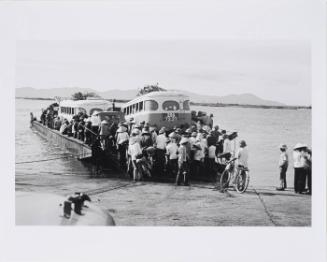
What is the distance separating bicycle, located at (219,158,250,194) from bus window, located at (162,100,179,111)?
2.34 ft

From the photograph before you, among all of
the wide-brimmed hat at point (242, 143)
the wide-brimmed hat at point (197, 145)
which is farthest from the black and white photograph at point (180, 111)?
the wide-brimmed hat at point (197, 145)

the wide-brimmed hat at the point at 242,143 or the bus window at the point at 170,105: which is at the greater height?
the bus window at the point at 170,105

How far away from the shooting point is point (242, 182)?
4086 millimetres

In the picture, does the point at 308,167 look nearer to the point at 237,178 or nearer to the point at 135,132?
the point at 237,178

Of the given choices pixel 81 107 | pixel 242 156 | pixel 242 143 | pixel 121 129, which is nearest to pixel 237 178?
pixel 242 156

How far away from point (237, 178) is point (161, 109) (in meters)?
0.91

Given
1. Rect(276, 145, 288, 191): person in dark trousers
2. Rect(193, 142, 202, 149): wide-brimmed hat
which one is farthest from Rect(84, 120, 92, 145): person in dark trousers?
Rect(276, 145, 288, 191): person in dark trousers

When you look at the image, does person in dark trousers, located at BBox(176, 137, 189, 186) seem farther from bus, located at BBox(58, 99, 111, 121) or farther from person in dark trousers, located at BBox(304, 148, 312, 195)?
person in dark trousers, located at BBox(304, 148, 312, 195)

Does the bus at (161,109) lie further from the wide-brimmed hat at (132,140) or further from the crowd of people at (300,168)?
the crowd of people at (300,168)

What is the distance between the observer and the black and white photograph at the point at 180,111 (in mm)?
3982

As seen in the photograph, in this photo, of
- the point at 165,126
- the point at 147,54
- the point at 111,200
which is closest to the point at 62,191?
the point at 111,200

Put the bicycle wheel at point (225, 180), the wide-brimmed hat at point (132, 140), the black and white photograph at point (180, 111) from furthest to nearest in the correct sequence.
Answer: the wide-brimmed hat at point (132, 140)
the bicycle wheel at point (225, 180)
the black and white photograph at point (180, 111)

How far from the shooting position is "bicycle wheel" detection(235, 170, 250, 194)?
4.08 meters

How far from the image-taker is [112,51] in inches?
160
